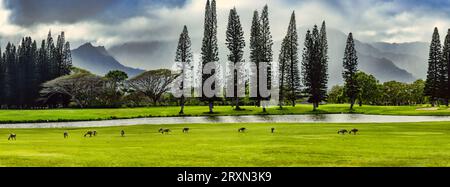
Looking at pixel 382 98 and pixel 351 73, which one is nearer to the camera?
pixel 351 73

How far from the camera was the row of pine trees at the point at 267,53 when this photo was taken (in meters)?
101

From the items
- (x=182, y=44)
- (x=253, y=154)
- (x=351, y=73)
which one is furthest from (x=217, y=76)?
(x=253, y=154)

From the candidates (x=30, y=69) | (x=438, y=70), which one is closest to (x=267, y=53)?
(x=438, y=70)

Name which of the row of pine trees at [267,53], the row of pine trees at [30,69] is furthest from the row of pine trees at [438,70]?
the row of pine trees at [30,69]

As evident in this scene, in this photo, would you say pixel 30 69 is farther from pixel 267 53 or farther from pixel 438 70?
pixel 438 70

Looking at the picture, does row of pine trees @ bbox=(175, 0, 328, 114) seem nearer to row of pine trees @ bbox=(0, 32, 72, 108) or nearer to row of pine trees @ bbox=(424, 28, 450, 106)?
row of pine trees @ bbox=(424, 28, 450, 106)

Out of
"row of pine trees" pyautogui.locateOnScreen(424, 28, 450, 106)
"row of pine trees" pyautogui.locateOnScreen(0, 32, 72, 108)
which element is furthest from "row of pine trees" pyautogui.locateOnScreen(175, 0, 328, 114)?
"row of pine trees" pyautogui.locateOnScreen(0, 32, 72, 108)

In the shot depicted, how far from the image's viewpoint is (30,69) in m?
139

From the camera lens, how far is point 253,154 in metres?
21.9

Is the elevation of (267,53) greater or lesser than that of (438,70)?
greater

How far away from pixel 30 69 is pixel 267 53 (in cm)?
7376

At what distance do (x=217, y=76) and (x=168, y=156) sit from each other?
7855cm
